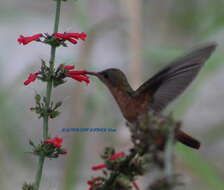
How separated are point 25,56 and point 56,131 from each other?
1.55m

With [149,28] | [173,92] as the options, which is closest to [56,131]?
[149,28]

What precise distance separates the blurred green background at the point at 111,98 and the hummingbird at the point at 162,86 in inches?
16.8

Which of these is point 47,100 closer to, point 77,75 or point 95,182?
point 77,75

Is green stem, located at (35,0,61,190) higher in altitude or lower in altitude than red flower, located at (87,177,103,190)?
higher

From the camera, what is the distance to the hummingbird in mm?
2295

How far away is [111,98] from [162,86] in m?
2.72

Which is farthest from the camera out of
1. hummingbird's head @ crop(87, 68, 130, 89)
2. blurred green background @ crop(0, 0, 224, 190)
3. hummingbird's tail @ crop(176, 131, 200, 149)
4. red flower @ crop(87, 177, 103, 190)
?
blurred green background @ crop(0, 0, 224, 190)

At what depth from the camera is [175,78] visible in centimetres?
246

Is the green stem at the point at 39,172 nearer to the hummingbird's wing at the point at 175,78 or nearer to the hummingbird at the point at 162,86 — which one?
the hummingbird at the point at 162,86

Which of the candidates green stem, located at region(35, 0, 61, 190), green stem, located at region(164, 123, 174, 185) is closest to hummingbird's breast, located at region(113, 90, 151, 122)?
green stem, located at region(35, 0, 61, 190)

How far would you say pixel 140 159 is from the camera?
199 centimetres

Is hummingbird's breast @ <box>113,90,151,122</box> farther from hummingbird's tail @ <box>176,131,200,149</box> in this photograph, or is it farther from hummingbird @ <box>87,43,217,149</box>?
hummingbird's tail @ <box>176,131,200,149</box>

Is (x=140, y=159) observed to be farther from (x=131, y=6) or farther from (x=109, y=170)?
(x=131, y=6)

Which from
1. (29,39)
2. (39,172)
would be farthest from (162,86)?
(39,172)
